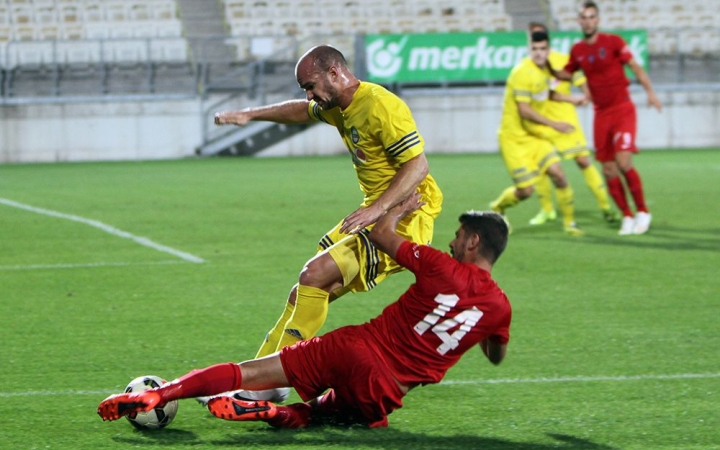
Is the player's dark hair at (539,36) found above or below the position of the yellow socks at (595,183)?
above

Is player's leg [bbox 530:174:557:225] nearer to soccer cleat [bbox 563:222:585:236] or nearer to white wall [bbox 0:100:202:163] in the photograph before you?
soccer cleat [bbox 563:222:585:236]

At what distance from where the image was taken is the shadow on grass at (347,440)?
14.4 ft

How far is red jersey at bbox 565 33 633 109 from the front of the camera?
37.2 feet

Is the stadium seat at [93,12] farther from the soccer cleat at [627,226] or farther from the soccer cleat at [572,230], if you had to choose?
the soccer cleat at [627,226]

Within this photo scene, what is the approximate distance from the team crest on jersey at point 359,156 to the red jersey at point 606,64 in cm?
677

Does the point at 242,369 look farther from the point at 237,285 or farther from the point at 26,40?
the point at 26,40

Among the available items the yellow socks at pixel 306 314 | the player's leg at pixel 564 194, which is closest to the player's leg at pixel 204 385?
the yellow socks at pixel 306 314

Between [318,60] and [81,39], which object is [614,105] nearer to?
[318,60]

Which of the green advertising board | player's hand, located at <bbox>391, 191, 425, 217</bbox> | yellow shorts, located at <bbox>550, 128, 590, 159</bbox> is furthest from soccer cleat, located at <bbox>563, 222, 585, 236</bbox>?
the green advertising board

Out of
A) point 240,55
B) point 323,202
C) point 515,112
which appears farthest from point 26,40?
point 515,112

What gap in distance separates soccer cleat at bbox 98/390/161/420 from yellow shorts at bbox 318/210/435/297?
0.98 m

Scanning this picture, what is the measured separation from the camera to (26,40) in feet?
80.2

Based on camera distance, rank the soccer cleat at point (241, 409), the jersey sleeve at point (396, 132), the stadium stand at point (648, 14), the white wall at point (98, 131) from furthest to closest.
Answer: the stadium stand at point (648, 14)
the white wall at point (98, 131)
the jersey sleeve at point (396, 132)
the soccer cleat at point (241, 409)

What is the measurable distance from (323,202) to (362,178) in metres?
8.89
